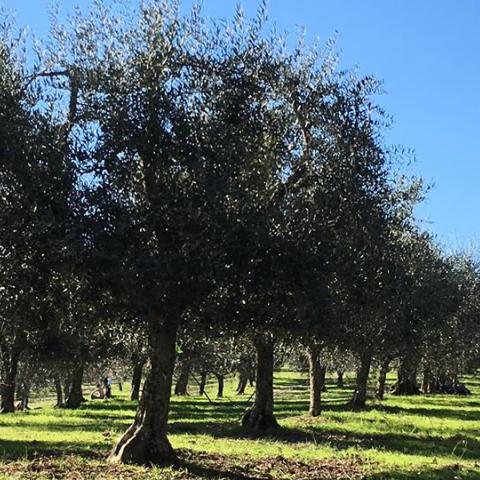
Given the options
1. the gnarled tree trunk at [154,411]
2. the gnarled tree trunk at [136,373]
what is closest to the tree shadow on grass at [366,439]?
the gnarled tree trunk at [154,411]

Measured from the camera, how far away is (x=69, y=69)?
14.6 m

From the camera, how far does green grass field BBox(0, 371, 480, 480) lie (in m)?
15.2

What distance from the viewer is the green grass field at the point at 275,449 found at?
49.8 feet

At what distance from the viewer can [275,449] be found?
20.6 metres

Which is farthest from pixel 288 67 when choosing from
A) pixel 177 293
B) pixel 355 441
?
pixel 355 441

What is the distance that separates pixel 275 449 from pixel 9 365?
906 inches

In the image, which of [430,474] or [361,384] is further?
[361,384]

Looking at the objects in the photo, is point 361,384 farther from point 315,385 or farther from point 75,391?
point 75,391

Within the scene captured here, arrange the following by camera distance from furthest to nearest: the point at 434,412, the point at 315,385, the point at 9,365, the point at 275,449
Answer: the point at 434,412 < the point at 9,365 < the point at 315,385 < the point at 275,449

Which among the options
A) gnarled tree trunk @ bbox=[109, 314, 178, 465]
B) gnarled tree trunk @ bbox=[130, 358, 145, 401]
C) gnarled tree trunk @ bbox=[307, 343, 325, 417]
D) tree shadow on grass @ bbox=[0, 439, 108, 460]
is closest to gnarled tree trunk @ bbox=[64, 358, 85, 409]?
gnarled tree trunk @ bbox=[130, 358, 145, 401]

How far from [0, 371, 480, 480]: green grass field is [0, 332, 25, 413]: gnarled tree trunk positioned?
10.6 ft

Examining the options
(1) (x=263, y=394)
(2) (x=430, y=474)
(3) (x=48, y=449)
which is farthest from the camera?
(1) (x=263, y=394)

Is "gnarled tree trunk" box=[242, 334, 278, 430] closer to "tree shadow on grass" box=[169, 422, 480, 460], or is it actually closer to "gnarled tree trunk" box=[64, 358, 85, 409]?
"tree shadow on grass" box=[169, 422, 480, 460]

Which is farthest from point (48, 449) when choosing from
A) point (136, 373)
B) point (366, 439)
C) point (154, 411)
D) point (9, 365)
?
point (136, 373)
